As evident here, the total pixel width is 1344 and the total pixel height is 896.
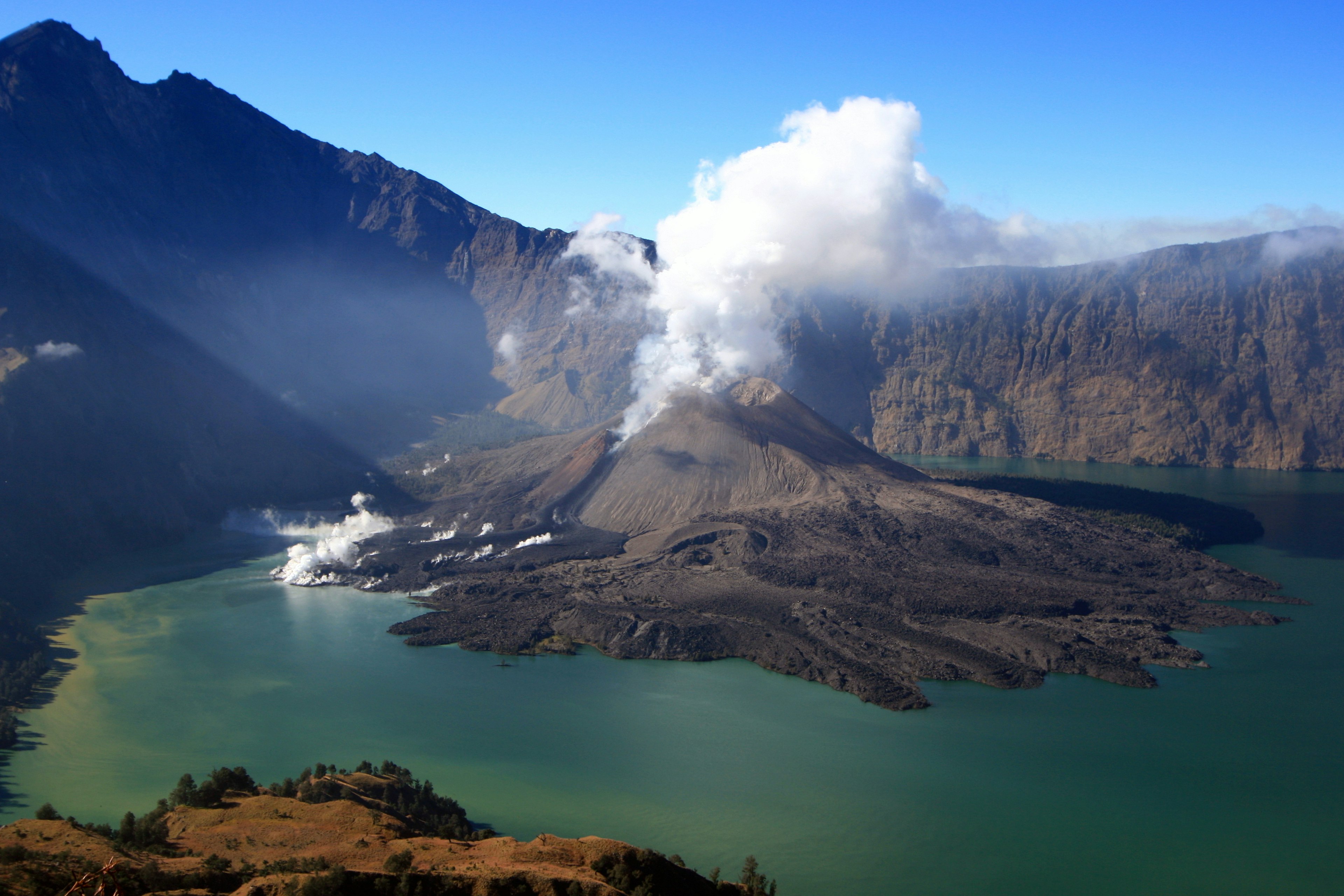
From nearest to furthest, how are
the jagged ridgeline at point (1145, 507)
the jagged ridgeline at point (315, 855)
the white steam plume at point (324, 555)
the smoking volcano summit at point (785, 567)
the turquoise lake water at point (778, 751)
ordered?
the jagged ridgeline at point (315, 855), the turquoise lake water at point (778, 751), the smoking volcano summit at point (785, 567), the white steam plume at point (324, 555), the jagged ridgeline at point (1145, 507)

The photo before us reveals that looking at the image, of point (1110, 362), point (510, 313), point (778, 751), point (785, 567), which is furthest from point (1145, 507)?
point (510, 313)

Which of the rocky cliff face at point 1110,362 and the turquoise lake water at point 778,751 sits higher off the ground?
the rocky cliff face at point 1110,362

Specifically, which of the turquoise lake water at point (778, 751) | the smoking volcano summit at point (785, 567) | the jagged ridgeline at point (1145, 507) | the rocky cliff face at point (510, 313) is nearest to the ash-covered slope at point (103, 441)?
the turquoise lake water at point (778, 751)

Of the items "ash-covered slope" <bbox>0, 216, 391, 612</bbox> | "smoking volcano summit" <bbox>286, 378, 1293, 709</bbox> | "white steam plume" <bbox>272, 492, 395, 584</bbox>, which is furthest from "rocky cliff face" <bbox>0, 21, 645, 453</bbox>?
"smoking volcano summit" <bbox>286, 378, 1293, 709</bbox>

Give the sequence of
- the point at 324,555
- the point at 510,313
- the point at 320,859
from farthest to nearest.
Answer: the point at 510,313 < the point at 324,555 < the point at 320,859

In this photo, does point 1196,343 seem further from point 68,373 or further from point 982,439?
point 68,373

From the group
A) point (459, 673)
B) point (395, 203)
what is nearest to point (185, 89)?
point (395, 203)

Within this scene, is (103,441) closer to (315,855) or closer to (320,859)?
(315,855)

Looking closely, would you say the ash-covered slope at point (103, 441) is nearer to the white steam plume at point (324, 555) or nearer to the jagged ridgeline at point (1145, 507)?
the white steam plume at point (324, 555)
